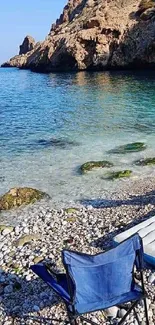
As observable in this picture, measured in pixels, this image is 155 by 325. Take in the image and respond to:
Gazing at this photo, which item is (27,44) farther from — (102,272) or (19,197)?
(102,272)

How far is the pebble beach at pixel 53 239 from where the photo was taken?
625 centimetres

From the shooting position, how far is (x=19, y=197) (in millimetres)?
12586

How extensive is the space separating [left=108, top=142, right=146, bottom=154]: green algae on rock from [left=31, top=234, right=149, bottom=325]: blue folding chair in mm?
12944

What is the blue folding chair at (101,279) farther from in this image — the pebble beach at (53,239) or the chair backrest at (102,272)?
the pebble beach at (53,239)

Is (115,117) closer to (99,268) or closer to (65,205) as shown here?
(65,205)

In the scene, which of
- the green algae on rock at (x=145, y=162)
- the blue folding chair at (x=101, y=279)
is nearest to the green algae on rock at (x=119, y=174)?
the green algae on rock at (x=145, y=162)

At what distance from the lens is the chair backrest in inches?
191

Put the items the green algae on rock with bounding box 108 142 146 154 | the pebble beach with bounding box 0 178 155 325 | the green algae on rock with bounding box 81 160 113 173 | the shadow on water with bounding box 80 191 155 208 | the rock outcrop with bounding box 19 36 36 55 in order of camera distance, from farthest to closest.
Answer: the rock outcrop with bounding box 19 36 36 55 < the green algae on rock with bounding box 108 142 146 154 < the green algae on rock with bounding box 81 160 113 173 < the shadow on water with bounding box 80 191 155 208 < the pebble beach with bounding box 0 178 155 325

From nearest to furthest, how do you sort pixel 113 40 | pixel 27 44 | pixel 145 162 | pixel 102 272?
pixel 102 272, pixel 145 162, pixel 113 40, pixel 27 44

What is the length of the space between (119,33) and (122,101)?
44983 mm

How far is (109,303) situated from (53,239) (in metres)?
4.02

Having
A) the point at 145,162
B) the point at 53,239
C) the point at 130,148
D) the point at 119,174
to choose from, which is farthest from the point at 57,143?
the point at 53,239

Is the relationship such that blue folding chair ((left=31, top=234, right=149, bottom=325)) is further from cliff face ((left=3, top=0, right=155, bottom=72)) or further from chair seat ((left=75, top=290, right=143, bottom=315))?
cliff face ((left=3, top=0, right=155, bottom=72))

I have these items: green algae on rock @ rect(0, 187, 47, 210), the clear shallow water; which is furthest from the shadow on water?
green algae on rock @ rect(0, 187, 47, 210)
